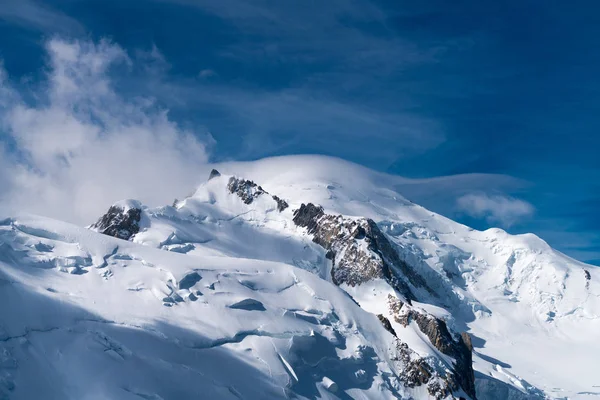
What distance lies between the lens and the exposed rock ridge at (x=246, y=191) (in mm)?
180875

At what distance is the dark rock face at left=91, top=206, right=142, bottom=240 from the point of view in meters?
150

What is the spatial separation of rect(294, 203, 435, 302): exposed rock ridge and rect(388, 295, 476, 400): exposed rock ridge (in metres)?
24.4

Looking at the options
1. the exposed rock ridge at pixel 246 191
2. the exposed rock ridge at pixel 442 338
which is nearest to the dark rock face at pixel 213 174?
the exposed rock ridge at pixel 246 191

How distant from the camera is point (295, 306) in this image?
86.8 metres

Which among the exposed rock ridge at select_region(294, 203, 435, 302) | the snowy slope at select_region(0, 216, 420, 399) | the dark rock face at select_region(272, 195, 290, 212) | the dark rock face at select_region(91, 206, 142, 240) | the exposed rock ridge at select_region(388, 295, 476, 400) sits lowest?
the snowy slope at select_region(0, 216, 420, 399)

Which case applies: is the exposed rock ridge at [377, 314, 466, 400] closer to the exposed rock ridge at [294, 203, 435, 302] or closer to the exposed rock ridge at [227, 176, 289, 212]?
the exposed rock ridge at [294, 203, 435, 302]

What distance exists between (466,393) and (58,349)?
6037cm

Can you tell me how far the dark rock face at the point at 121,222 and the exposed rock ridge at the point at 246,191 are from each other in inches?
1319

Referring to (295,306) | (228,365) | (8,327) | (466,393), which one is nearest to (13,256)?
(8,327)

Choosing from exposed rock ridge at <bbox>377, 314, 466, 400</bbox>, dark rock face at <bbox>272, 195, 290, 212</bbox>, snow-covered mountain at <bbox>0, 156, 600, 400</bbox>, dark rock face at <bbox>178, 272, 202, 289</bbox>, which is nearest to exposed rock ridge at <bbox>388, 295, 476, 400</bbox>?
snow-covered mountain at <bbox>0, 156, 600, 400</bbox>

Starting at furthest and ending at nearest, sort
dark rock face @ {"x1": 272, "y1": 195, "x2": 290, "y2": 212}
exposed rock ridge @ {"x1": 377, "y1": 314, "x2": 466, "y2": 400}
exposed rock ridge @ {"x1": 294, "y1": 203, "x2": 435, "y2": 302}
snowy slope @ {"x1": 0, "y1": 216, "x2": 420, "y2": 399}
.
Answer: dark rock face @ {"x1": 272, "y1": 195, "x2": 290, "y2": 212}, exposed rock ridge @ {"x1": 294, "y1": 203, "x2": 435, "y2": 302}, exposed rock ridge @ {"x1": 377, "y1": 314, "x2": 466, "y2": 400}, snowy slope @ {"x1": 0, "y1": 216, "x2": 420, "y2": 399}

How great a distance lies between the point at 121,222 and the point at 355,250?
5419 cm

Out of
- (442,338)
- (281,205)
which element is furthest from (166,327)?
(281,205)

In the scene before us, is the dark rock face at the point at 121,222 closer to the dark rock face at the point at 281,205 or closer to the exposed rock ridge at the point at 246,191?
the exposed rock ridge at the point at 246,191
